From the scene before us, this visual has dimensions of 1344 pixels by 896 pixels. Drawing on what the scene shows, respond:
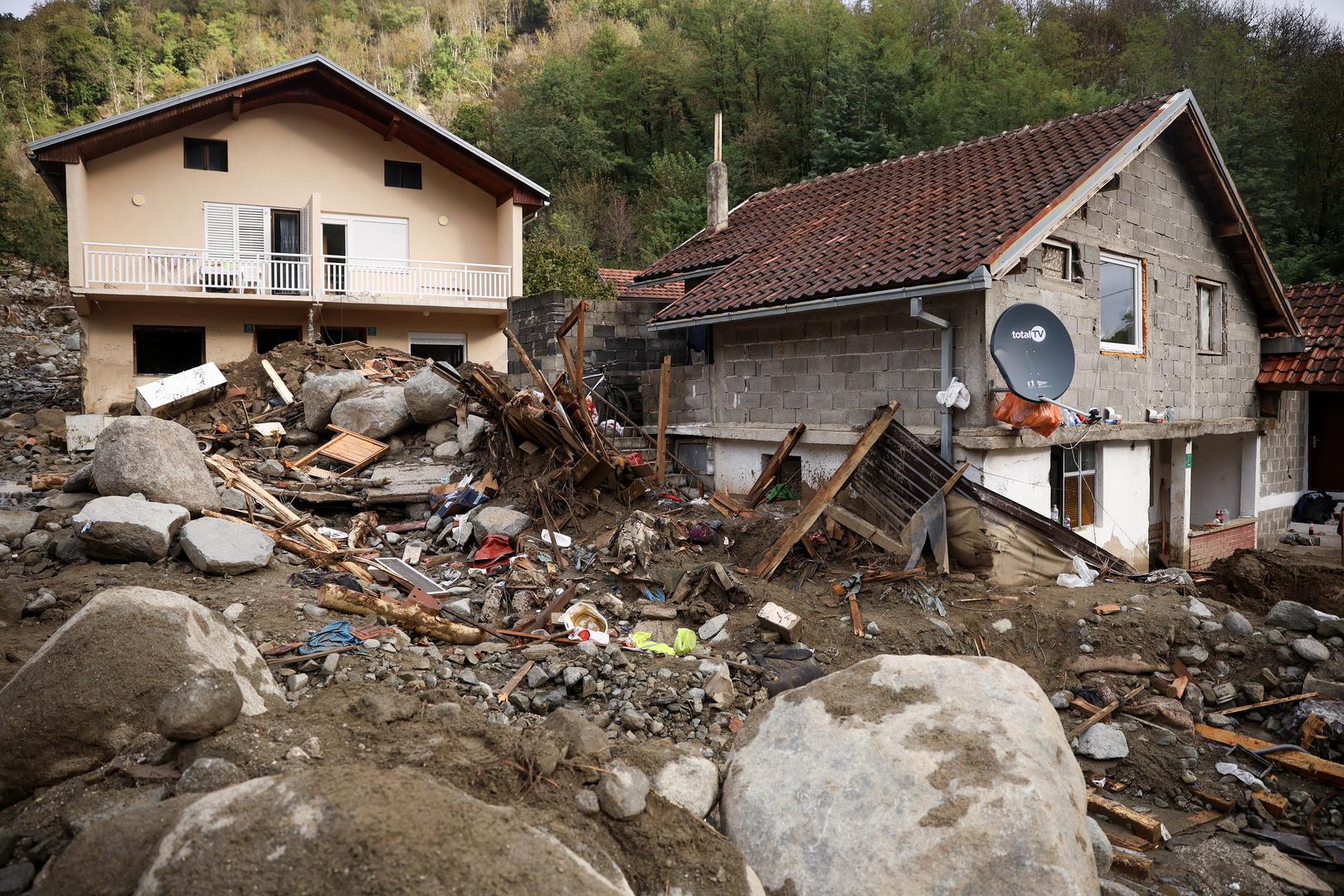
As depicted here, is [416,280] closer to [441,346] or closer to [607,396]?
[441,346]

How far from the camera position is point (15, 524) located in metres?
9.78

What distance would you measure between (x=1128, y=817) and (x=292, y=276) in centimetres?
2030

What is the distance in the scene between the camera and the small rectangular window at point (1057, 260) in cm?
1112

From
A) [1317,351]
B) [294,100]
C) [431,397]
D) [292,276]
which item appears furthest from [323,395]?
[1317,351]

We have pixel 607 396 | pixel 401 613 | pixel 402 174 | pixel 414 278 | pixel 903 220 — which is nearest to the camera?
pixel 401 613

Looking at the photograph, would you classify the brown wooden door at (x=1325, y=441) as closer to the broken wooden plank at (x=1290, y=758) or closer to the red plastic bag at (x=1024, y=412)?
the red plastic bag at (x=1024, y=412)

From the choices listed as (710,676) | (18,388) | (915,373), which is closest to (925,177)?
(915,373)

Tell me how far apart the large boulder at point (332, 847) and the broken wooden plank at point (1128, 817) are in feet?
15.6

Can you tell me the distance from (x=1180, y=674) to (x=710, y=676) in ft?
16.0

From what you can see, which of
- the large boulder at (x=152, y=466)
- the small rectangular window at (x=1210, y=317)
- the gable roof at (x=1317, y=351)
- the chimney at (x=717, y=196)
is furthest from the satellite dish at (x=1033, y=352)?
the large boulder at (x=152, y=466)

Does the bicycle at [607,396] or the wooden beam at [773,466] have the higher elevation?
the bicycle at [607,396]

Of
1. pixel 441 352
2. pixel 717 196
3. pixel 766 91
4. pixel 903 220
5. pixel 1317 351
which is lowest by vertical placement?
pixel 1317 351

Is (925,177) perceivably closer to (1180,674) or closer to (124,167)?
(1180,674)

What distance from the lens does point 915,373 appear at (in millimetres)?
10992
